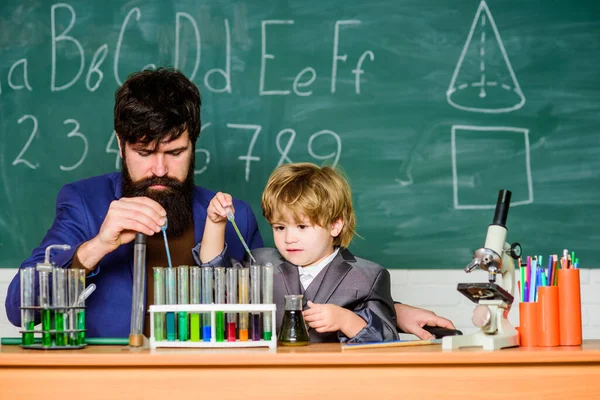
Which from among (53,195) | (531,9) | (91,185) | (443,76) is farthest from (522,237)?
(53,195)

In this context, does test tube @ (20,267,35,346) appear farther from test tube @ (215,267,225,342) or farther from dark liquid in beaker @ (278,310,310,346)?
dark liquid in beaker @ (278,310,310,346)

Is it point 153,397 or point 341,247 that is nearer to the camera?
point 153,397

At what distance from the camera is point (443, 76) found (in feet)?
10.4

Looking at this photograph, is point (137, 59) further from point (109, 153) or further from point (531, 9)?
point (531, 9)

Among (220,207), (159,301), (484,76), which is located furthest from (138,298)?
(484,76)

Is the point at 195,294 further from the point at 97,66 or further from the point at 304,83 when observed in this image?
the point at 97,66

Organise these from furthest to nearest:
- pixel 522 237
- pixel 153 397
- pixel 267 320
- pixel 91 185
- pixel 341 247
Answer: pixel 522 237 < pixel 91 185 < pixel 341 247 < pixel 267 320 < pixel 153 397

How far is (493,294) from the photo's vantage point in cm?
174

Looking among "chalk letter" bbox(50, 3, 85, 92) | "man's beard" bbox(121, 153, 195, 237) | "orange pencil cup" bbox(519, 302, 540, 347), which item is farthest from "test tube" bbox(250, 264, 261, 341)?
"chalk letter" bbox(50, 3, 85, 92)

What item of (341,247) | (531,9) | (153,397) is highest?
(531,9)

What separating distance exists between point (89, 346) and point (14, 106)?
173 cm

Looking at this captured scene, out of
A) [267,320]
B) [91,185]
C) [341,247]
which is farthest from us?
[91,185]

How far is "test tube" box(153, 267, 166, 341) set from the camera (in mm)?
1697

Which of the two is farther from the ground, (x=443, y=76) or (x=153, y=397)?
(x=443, y=76)
